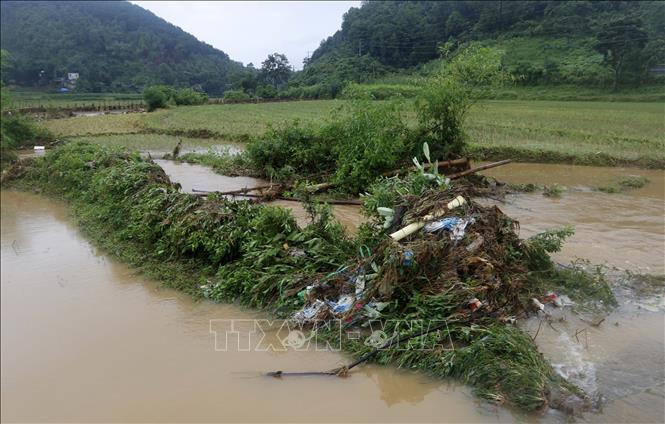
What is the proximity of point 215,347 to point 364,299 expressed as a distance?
1.72 metres

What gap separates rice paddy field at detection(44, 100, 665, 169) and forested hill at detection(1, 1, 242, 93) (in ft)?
12.4

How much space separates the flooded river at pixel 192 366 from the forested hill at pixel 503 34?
34098 mm

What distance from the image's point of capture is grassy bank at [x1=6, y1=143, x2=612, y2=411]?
14.6 ft

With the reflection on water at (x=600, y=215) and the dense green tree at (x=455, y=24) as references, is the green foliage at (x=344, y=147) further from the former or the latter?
the dense green tree at (x=455, y=24)

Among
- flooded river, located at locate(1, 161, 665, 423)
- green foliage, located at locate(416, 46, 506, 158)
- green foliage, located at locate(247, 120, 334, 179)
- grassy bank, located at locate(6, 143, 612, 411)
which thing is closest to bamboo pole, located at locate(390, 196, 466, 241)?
grassy bank, located at locate(6, 143, 612, 411)

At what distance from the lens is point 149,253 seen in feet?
24.1

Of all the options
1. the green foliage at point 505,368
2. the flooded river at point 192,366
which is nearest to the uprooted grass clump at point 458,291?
the green foliage at point 505,368

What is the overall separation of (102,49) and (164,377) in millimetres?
42962

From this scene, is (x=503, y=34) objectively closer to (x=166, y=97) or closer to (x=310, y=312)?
(x=166, y=97)

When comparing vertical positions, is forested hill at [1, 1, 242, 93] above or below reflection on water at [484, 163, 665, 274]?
above

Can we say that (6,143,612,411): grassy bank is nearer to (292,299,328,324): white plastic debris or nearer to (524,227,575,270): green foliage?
(524,227,575,270): green foliage

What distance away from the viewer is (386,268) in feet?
17.1

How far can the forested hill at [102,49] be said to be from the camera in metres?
16.5

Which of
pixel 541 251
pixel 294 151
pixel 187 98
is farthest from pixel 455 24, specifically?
pixel 541 251
